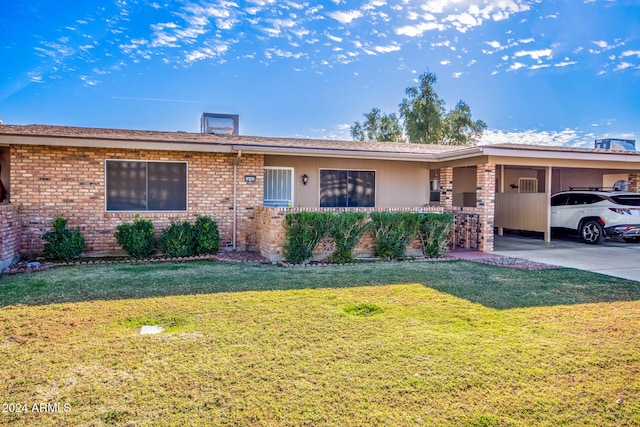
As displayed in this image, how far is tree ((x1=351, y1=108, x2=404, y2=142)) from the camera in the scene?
3391 cm

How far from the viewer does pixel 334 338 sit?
161 inches

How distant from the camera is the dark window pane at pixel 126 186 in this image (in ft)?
31.2

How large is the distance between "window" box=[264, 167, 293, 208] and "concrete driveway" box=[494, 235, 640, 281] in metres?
5.68

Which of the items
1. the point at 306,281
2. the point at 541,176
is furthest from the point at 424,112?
the point at 306,281

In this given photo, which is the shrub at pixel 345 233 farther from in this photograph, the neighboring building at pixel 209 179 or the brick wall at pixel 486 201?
the brick wall at pixel 486 201

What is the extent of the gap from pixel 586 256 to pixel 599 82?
13.3 m

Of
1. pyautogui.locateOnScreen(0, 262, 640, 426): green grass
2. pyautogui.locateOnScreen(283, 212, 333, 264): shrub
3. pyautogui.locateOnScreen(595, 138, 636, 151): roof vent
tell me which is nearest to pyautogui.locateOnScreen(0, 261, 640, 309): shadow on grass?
pyautogui.locateOnScreen(0, 262, 640, 426): green grass

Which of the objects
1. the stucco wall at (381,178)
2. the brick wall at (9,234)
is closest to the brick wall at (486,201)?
the stucco wall at (381,178)

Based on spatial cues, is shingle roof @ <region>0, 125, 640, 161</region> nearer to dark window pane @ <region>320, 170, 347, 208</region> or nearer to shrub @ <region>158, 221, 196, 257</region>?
dark window pane @ <region>320, 170, 347, 208</region>

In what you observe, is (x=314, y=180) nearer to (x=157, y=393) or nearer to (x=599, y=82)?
(x=157, y=393)

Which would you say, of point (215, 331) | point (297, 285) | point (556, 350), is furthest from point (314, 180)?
point (556, 350)

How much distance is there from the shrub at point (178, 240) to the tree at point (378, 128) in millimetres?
26325

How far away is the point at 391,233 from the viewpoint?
9312mm

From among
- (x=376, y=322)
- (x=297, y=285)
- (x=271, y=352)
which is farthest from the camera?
(x=297, y=285)
